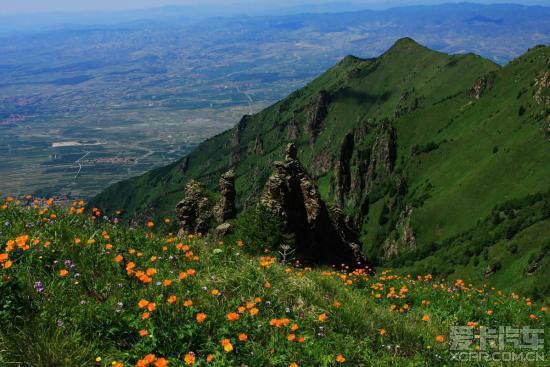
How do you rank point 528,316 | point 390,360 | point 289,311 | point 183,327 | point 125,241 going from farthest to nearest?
point 528,316 < point 125,241 < point 289,311 < point 390,360 < point 183,327

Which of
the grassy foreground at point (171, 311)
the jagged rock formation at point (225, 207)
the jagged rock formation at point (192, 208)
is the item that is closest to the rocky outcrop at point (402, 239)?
the jagged rock formation at point (225, 207)

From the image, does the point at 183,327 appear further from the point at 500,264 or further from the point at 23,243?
the point at 500,264

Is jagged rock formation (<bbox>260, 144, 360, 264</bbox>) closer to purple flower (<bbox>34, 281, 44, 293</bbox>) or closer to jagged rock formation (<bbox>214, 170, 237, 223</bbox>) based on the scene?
jagged rock formation (<bbox>214, 170, 237, 223</bbox>)

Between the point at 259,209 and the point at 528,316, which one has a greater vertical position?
the point at 528,316

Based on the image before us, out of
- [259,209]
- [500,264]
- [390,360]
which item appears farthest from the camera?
[500,264]

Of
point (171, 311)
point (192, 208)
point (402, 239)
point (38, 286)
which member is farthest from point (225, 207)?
point (402, 239)

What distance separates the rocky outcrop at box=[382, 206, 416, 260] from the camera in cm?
15141

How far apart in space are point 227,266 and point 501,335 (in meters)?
6.86

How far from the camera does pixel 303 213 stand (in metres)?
35.2

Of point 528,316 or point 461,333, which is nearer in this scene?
point 461,333

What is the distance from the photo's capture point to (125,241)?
10789mm

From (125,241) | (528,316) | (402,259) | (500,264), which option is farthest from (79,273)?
(402,259)

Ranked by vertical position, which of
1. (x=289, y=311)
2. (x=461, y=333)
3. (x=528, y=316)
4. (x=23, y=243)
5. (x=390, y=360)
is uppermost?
(x=23, y=243)

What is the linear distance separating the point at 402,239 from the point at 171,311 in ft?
523
